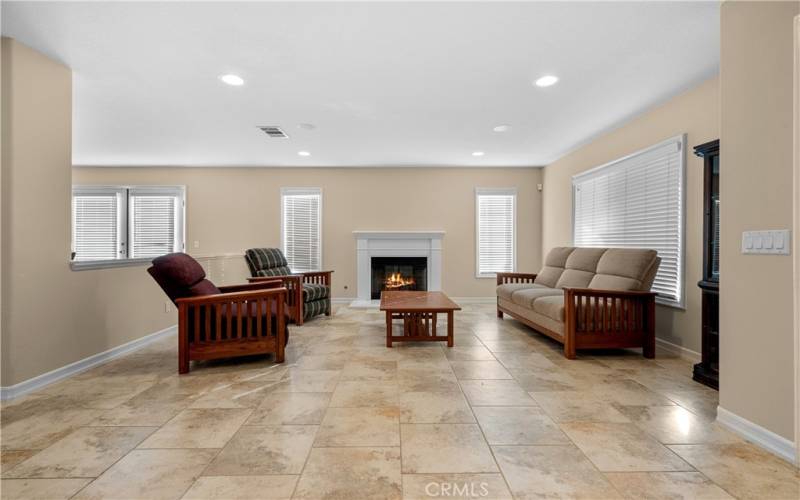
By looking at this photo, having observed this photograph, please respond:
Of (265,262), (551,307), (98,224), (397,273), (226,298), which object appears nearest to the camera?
(226,298)

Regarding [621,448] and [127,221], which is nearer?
[621,448]

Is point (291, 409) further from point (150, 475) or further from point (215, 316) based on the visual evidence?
point (215, 316)

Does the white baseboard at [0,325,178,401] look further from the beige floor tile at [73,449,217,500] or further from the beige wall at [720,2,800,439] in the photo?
the beige wall at [720,2,800,439]

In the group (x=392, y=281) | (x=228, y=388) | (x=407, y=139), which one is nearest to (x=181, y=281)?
(x=228, y=388)

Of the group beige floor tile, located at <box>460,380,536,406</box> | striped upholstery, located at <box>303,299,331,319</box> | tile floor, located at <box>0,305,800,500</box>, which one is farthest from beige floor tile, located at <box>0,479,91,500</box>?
striped upholstery, located at <box>303,299,331,319</box>

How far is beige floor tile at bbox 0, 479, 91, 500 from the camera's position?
1.48 m

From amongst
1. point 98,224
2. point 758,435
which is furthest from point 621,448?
point 98,224

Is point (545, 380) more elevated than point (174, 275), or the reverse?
point (174, 275)

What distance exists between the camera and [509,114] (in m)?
3.99

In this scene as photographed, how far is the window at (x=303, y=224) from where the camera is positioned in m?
6.59

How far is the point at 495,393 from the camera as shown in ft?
8.22

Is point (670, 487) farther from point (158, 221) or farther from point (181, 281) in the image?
point (158, 221)

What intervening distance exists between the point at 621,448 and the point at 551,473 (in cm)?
51

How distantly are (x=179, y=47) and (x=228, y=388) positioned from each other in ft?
8.67
